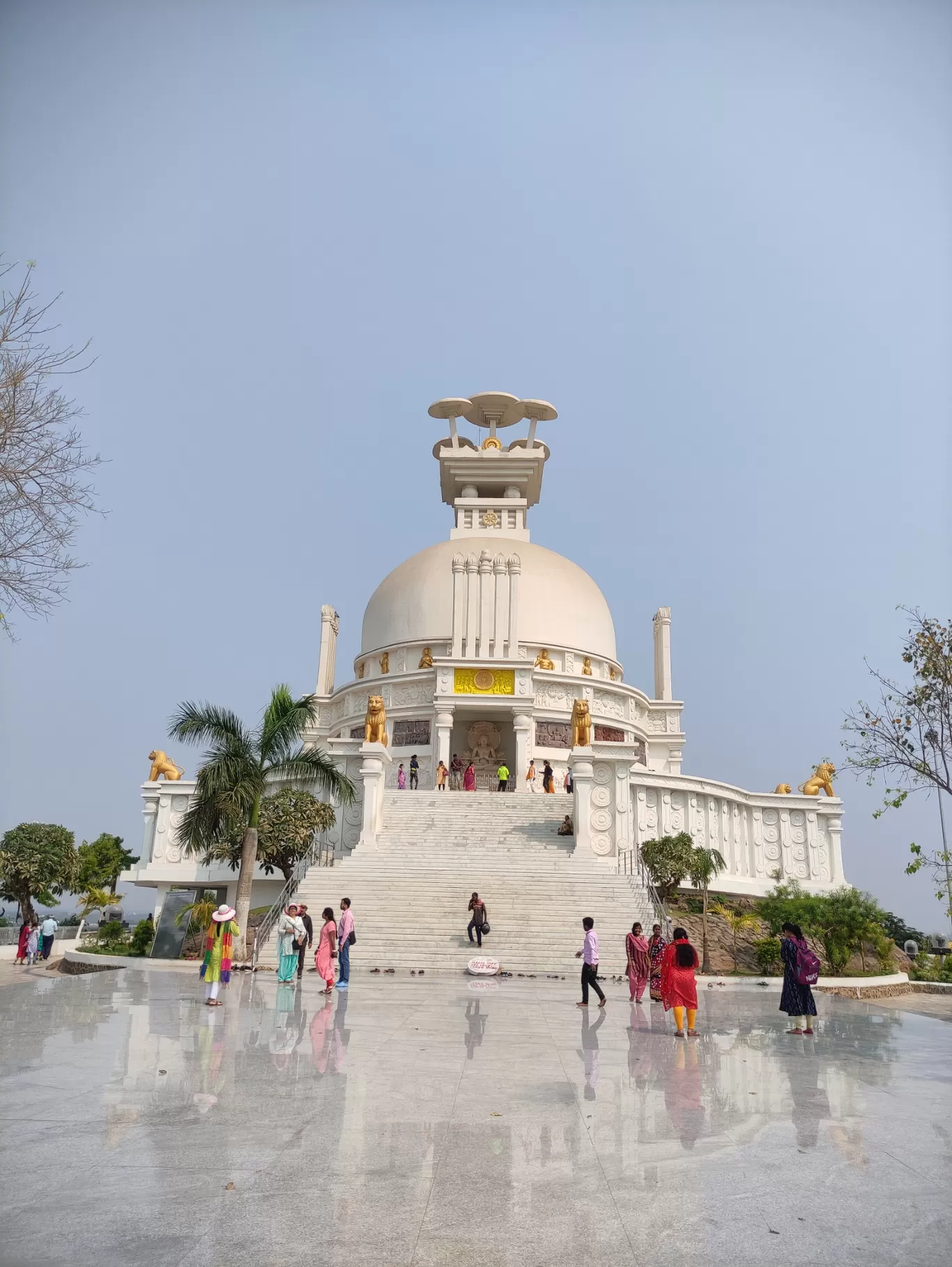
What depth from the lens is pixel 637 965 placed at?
1598 cm

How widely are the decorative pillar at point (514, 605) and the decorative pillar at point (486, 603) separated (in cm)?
78

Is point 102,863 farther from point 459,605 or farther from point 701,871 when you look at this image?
point 701,871

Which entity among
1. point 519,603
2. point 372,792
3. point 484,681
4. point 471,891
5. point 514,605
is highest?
point 519,603

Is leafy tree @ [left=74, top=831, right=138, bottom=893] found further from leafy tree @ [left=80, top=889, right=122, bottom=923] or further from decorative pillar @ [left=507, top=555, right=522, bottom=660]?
decorative pillar @ [left=507, top=555, right=522, bottom=660]

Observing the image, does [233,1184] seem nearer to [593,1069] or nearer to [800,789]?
[593,1069]

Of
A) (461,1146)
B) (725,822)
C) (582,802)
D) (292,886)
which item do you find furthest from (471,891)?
(461,1146)

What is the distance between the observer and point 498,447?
1903 inches

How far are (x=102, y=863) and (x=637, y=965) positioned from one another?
124 ft

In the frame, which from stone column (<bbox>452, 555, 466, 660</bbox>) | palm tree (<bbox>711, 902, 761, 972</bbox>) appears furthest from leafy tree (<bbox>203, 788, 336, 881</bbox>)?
palm tree (<bbox>711, 902, 761, 972</bbox>)

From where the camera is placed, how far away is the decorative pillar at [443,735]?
3606cm

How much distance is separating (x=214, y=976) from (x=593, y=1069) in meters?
7.35

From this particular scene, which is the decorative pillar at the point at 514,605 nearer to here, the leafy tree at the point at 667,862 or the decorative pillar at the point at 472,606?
the decorative pillar at the point at 472,606

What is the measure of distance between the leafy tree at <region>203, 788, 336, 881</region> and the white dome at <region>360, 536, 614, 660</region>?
14.3 m

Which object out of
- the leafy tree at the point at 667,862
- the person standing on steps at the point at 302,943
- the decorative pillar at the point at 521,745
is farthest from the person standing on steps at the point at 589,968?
the decorative pillar at the point at 521,745
